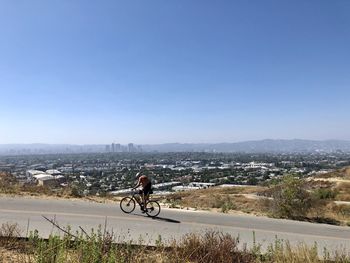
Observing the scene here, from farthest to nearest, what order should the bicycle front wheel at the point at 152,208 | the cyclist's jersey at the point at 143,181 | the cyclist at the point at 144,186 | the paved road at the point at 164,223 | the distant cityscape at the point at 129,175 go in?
1. the distant cityscape at the point at 129,175
2. the cyclist's jersey at the point at 143,181
3. the cyclist at the point at 144,186
4. the bicycle front wheel at the point at 152,208
5. the paved road at the point at 164,223

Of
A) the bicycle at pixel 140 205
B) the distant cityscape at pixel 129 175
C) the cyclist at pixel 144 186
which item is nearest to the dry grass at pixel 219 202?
the distant cityscape at pixel 129 175

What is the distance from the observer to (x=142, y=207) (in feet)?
53.2

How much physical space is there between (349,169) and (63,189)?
6102cm

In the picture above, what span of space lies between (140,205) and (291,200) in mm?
7484

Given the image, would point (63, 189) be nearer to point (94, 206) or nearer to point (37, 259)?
point (94, 206)

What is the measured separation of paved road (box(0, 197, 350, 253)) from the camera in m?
12.2

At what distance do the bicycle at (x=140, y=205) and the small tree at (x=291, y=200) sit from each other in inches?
233

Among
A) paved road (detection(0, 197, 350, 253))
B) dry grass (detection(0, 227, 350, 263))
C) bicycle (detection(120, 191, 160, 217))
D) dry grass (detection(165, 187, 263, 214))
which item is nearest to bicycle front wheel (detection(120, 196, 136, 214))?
bicycle (detection(120, 191, 160, 217))

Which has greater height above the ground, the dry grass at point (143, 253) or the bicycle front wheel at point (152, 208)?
the dry grass at point (143, 253)

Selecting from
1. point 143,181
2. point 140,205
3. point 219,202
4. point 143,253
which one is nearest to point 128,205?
point 140,205

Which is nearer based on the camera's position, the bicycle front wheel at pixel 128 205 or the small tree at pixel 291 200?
the bicycle front wheel at pixel 128 205

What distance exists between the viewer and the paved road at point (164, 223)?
12188 mm

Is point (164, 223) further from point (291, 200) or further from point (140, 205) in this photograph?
point (291, 200)

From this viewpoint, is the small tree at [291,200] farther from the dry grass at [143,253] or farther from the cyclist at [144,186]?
the dry grass at [143,253]
